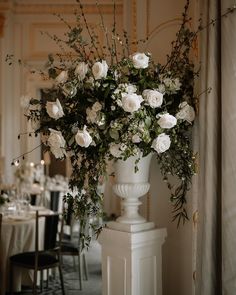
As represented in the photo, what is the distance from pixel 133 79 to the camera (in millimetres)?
2793

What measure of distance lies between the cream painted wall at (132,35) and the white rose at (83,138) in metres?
0.91

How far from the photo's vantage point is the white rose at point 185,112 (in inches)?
108

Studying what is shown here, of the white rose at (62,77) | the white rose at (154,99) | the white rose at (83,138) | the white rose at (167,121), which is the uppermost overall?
the white rose at (62,77)

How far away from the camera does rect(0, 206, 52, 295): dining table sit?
4.96 metres

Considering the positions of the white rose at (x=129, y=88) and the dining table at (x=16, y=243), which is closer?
the white rose at (x=129, y=88)

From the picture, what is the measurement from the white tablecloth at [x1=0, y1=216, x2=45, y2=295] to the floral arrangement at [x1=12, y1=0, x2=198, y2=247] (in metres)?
2.34

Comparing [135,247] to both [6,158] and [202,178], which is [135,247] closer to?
[202,178]

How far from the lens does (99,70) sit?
259 centimetres

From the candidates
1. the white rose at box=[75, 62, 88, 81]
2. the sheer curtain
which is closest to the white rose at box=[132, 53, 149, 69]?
the white rose at box=[75, 62, 88, 81]

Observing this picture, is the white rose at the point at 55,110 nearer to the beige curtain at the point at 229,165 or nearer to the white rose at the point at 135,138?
the white rose at the point at 135,138

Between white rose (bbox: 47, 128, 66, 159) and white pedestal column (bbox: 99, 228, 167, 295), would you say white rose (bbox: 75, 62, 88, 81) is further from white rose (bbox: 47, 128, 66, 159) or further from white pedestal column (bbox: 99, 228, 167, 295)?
white pedestal column (bbox: 99, 228, 167, 295)

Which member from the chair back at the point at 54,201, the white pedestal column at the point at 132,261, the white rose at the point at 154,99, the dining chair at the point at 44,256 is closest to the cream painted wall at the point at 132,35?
the white pedestal column at the point at 132,261

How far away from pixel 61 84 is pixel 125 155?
58cm

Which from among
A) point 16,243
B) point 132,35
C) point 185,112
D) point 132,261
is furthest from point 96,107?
point 16,243
